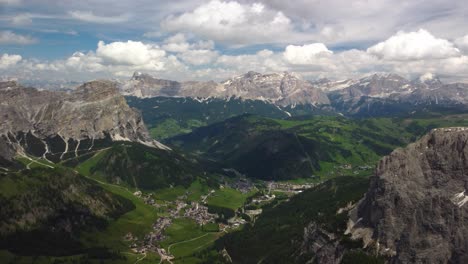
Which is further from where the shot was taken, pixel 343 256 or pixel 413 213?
pixel 343 256

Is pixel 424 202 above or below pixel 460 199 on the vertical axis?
below

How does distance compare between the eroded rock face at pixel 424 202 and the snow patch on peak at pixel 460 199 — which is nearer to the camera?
the eroded rock face at pixel 424 202

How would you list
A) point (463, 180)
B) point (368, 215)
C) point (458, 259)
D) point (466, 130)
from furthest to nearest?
point (368, 215), point (466, 130), point (463, 180), point (458, 259)

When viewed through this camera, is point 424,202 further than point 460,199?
Yes

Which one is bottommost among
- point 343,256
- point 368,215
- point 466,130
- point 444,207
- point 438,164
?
point 343,256

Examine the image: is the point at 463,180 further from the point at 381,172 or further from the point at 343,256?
the point at 343,256

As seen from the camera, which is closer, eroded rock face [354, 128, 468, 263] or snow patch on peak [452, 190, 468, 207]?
eroded rock face [354, 128, 468, 263]

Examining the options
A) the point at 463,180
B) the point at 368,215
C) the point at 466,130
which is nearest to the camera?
the point at 463,180

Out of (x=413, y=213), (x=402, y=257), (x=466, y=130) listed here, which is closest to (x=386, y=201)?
(x=413, y=213)
